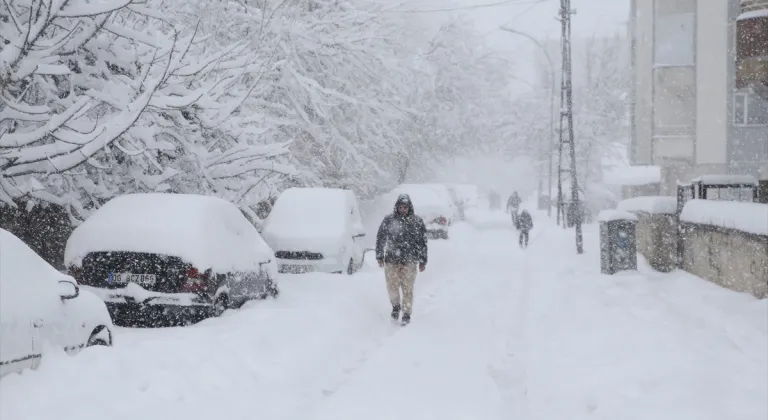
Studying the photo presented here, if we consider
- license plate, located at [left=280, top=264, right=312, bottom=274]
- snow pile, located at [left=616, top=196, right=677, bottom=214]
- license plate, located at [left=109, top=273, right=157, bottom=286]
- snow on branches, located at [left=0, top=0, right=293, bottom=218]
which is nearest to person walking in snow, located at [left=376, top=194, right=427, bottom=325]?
license plate, located at [left=280, top=264, right=312, bottom=274]

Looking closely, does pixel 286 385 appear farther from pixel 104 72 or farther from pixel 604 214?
pixel 604 214

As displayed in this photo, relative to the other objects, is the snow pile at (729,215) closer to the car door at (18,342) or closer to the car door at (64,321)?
the car door at (64,321)

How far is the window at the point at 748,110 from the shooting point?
25938 mm

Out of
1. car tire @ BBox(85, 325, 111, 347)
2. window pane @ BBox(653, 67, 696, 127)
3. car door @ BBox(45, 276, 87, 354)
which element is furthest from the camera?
window pane @ BBox(653, 67, 696, 127)

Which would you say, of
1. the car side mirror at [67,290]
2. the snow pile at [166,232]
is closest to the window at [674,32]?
the snow pile at [166,232]

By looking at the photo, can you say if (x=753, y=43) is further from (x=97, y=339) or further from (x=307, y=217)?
(x=97, y=339)

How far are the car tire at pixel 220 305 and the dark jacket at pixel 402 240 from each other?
254 cm

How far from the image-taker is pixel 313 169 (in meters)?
22.5

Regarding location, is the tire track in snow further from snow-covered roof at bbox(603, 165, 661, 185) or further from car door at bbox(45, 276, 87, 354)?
snow-covered roof at bbox(603, 165, 661, 185)

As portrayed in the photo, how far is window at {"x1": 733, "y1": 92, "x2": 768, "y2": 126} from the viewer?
1021 inches

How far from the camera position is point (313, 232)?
1379cm

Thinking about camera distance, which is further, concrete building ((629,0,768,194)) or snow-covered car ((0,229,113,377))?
concrete building ((629,0,768,194))

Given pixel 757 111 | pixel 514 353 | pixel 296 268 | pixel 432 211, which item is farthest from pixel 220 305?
pixel 757 111

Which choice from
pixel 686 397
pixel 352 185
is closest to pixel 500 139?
pixel 352 185
